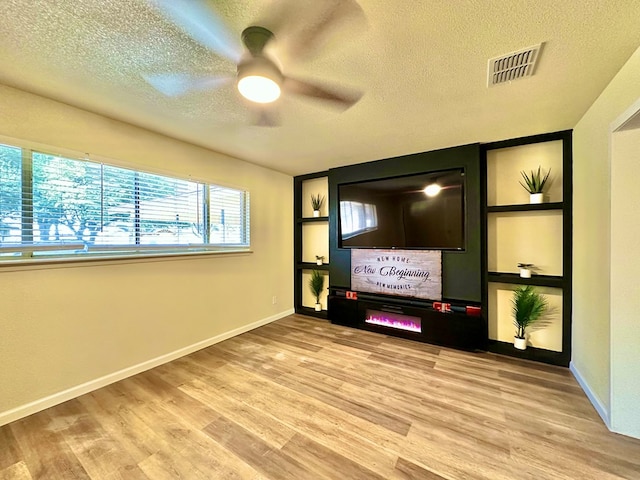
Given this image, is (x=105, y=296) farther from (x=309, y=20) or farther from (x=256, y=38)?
(x=309, y=20)

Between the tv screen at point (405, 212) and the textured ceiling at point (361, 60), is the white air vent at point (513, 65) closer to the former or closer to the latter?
the textured ceiling at point (361, 60)

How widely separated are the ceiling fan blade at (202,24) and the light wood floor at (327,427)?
2401 mm

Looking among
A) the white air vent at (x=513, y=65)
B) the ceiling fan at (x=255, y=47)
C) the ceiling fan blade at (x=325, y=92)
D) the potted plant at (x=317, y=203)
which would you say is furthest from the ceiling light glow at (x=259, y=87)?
the potted plant at (x=317, y=203)

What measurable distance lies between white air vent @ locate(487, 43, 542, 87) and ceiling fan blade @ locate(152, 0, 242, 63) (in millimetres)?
1555

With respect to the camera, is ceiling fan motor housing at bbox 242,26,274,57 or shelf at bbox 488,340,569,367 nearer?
ceiling fan motor housing at bbox 242,26,274,57

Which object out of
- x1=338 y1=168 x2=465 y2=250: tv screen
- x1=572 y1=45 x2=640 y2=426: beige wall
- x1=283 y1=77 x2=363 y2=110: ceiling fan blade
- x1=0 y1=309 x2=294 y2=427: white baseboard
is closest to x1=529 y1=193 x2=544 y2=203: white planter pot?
x1=572 y1=45 x2=640 y2=426: beige wall

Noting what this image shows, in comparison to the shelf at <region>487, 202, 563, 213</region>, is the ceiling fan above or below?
above

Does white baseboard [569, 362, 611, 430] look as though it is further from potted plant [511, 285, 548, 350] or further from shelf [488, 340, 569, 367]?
potted plant [511, 285, 548, 350]

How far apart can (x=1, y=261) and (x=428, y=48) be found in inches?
125

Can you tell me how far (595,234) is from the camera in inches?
79.3

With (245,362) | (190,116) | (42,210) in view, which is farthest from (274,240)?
(42,210)

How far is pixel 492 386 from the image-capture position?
225 cm

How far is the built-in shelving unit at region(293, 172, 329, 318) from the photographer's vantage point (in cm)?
441

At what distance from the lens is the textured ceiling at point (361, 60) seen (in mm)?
1214
